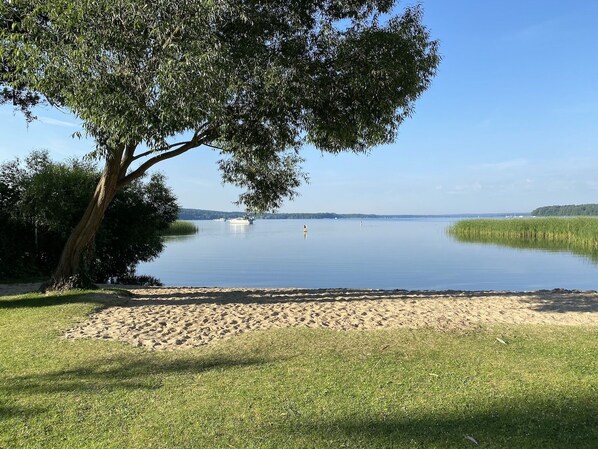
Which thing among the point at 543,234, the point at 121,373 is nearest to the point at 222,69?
the point at 121,373

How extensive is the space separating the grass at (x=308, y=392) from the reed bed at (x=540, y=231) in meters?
33.6

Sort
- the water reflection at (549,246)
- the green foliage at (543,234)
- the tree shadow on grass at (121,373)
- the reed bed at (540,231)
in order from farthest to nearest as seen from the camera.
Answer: the reed bed at (540,231)
the green foliage at (543,234)
the water reflection at (549,246)
the tree shadow on grass at (121,373)

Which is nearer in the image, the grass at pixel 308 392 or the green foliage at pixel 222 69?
the grass at pixel 308 392

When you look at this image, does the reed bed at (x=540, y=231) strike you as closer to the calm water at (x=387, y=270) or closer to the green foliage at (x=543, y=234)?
the green foliage at (x=543, y=234)

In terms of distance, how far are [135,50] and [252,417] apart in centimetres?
596

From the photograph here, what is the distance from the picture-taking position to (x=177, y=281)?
71.6ft

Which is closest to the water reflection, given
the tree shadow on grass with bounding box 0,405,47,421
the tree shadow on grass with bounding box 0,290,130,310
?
the tree shadow on grass with bounding box 0,290,130,310

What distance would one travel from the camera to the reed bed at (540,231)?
1458 inches

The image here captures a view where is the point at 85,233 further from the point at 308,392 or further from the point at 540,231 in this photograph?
the point at 540,231

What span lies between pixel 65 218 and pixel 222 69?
11.7m

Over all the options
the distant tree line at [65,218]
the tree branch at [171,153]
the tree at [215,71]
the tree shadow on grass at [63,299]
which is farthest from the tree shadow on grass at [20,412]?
the distant tree line at [65,218]

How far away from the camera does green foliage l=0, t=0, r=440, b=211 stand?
7.41m

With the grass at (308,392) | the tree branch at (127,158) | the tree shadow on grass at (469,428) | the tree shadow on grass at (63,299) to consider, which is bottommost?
the tree shadow on grass at (469,428)

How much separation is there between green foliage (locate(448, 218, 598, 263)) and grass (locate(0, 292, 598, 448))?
Answer: 27178 millimetres
